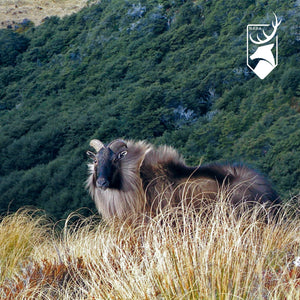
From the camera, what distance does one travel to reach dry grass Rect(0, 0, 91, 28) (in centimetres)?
5086

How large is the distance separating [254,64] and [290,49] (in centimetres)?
259

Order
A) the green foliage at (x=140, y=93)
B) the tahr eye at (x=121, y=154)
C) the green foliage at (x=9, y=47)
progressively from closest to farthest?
the tahr eye at (x=121, y=154), the green foliage at (x=140, y=93), the green foliage at (x=9, y=47)

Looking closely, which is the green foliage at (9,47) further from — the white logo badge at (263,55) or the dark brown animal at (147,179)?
the dark brown animal at (147,179)

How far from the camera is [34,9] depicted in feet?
174

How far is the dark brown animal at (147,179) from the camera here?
6586 millimetres

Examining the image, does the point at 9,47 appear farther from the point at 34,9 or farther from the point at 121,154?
the point at 121,154

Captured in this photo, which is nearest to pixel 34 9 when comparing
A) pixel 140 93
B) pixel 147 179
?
pixel 140 93

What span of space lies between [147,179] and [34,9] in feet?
163

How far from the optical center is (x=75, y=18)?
47156 millimetres

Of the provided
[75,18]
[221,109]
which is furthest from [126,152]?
[75,18]

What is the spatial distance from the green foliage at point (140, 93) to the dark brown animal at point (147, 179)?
279 inches

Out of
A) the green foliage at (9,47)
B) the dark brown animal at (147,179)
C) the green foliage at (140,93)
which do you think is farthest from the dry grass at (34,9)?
the dark brown animal at (147,179)

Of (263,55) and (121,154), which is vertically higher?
(121,154)

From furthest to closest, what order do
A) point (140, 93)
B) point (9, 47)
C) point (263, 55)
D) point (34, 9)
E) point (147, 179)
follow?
point (34, 9)
point (9, 47)
point (140, 93)
point (263, 55)
point (147, 179)
